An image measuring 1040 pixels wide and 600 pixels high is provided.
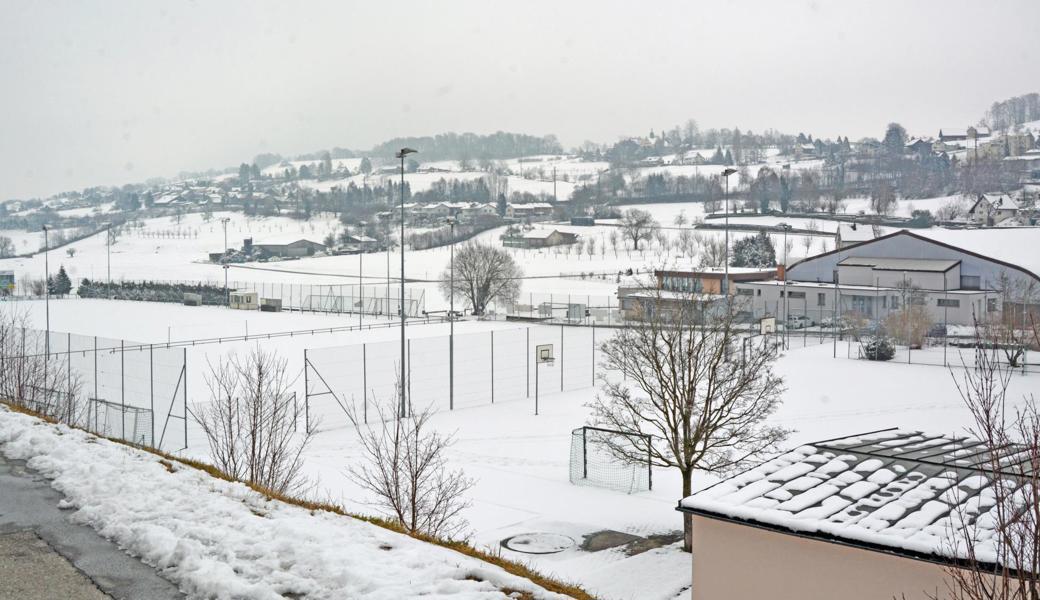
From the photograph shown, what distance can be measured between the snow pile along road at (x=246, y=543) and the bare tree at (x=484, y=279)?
5278cm

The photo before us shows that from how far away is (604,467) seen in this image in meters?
22.0

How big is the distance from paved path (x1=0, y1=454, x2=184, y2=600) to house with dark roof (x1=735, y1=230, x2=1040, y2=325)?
43821 millimetres

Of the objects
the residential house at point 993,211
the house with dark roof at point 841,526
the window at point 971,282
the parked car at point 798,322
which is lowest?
the parked car at point 798,322

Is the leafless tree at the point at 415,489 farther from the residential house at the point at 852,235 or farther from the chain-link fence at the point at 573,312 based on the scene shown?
the residential house at the point at 852,235

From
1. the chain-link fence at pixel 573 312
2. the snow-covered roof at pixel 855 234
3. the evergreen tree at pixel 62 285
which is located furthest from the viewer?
the evergreen tree at pixel 62 285

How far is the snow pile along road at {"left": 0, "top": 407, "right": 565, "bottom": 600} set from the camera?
24.0 feet

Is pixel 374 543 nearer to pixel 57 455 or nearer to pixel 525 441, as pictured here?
pixel 57 455

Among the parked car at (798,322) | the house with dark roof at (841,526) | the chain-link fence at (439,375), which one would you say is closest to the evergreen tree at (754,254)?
the parked car at (798,322)

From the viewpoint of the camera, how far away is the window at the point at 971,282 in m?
54.5

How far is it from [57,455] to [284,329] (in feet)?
134

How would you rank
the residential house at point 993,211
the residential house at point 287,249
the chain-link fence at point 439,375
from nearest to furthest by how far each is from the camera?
the chain-link fence at point 439,375
the residential house at point 993,211
the residential house at point 287,249

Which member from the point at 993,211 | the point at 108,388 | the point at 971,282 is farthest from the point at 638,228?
the point at 108,388

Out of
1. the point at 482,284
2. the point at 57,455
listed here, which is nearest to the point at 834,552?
the point at 57,455

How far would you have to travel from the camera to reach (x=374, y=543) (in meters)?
8.50
